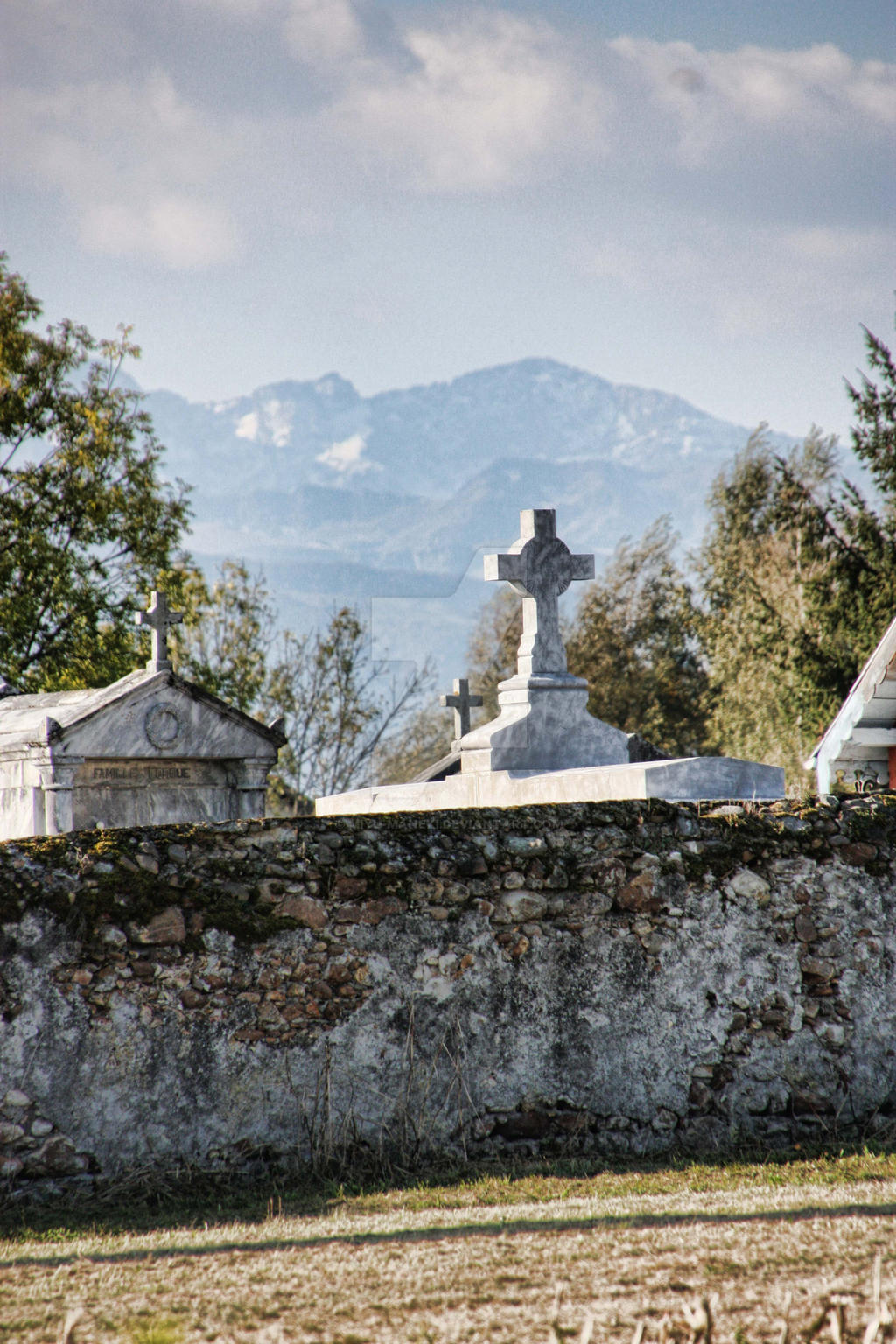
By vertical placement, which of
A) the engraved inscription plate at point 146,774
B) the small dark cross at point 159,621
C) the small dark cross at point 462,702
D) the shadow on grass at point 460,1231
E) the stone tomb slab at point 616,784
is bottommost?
the shadow on grass at point 460,1231

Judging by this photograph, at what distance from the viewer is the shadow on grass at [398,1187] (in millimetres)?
4527

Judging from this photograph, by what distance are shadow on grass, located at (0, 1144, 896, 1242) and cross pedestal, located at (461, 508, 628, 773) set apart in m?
4.70

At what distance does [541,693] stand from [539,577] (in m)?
1.05

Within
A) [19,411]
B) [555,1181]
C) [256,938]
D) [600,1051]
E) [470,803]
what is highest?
[19,411]

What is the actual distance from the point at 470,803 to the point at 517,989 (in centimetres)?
410

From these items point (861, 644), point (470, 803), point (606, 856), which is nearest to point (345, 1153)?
point (606, 856)

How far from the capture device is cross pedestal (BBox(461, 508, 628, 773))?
985cm

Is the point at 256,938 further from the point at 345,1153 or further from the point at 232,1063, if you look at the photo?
the point at 345,1153

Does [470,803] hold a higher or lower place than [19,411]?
lower

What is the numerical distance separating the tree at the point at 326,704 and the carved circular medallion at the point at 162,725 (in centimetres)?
1451

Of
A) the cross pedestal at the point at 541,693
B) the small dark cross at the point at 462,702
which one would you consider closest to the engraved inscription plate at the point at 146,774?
the cross pedestal at the point at 541,693

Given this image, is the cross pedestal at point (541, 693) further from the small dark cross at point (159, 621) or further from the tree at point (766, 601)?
the tree at point (766, 601)

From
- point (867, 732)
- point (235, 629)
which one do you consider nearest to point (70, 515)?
point (235, 629)

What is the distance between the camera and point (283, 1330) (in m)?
3.28
